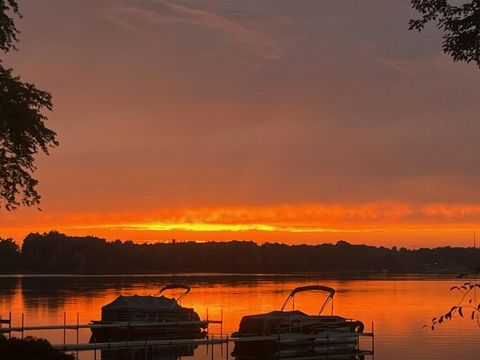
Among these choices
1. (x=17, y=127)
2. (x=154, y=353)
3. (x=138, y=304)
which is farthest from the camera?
(x=138, y=304)

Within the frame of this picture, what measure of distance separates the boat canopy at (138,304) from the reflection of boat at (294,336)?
30.4ft

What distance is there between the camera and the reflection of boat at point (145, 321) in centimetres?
5738

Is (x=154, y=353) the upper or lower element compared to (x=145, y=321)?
lower

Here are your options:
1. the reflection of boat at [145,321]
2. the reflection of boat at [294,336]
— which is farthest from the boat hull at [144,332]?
the reflection of boat at [294,336]

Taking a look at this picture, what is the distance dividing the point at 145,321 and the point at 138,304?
1.97 metres

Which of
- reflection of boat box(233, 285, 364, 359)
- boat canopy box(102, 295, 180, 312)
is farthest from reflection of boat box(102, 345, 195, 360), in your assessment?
reflection of boat box(233, 285, 364, 359)

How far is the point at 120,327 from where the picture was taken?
187ft

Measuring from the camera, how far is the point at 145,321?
59312 millimetres

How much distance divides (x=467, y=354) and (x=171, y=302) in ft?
82.6

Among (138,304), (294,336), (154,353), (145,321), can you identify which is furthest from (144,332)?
(294,336)

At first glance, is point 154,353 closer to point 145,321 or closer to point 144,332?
point 144,332

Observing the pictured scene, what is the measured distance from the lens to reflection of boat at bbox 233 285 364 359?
167 feet

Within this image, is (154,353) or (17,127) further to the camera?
(154,353)

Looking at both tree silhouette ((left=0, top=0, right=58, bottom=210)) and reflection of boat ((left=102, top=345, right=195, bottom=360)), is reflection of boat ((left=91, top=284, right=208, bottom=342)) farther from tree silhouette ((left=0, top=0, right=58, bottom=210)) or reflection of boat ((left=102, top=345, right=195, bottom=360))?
tree silhouette ((left=0, top=0, right=58, bottom=210))
